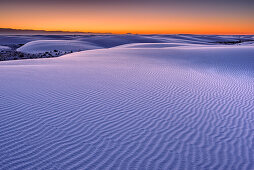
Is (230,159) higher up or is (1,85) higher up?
(1,85)

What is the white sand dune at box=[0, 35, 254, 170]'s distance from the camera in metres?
3.33

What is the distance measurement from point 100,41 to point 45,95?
147 ft

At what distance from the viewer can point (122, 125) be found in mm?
4441

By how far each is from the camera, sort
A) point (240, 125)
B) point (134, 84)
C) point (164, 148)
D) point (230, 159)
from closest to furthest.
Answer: point (230, 159) < point (164, 148) < point (240, 125) < point (134, 84)

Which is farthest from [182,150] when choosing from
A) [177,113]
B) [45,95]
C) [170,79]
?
[170,79]

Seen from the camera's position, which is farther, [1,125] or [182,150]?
[1,125]

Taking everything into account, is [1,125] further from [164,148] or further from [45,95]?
[164,148]

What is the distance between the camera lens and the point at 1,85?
6645 millimetres

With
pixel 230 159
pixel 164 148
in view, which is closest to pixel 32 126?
pixel 164 148

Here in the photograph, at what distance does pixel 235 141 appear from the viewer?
398 cm

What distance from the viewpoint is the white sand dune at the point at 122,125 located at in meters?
3.33

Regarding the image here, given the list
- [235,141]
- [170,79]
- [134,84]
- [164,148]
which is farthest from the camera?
[170,79]

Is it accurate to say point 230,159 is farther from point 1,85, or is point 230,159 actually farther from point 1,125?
point 1,85

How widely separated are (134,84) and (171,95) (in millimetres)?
1559
